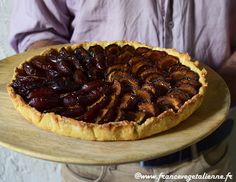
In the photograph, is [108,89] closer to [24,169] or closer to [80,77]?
[80,77]

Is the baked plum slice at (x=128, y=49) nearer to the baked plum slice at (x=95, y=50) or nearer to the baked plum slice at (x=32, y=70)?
the baked plum slice at (x=95, y=50)

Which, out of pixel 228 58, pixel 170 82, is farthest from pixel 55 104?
pixel 228 58

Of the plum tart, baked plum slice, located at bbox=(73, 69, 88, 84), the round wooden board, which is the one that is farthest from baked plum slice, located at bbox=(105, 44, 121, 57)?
the round wooden board

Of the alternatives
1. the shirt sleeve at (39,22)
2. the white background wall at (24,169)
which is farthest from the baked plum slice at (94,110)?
the white background wall at (24,169)

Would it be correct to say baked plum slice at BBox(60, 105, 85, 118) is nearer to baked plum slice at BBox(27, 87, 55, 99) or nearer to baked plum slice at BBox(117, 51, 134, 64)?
baked plum slice at BBox(27, 87, 55, 99)

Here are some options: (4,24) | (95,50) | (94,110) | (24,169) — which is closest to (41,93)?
(94,110)

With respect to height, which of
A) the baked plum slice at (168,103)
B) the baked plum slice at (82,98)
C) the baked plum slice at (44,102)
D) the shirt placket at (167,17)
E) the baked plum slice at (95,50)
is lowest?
the baked plum slice at (168,103)
